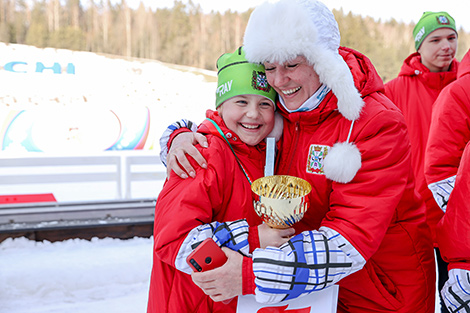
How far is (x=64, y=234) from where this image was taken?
3205 millimetres

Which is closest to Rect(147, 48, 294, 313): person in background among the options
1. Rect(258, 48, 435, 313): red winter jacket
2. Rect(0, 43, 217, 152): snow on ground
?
Rect(258, 48, 435, 313): red winter jacket

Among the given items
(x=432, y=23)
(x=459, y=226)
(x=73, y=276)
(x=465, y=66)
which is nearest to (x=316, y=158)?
(x=459, y=226)

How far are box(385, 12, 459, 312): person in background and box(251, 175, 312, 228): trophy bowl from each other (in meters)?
1.47

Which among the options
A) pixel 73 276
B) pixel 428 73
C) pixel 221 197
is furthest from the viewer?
pixel 73 276

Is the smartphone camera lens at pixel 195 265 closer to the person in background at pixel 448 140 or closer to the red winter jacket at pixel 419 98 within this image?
the person in background at pixel 448 140

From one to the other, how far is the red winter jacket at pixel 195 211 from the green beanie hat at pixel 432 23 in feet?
6.17

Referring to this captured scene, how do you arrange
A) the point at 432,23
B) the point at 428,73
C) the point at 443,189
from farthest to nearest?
the point at 432,23 < the point at 428,73 < the point at 443,189

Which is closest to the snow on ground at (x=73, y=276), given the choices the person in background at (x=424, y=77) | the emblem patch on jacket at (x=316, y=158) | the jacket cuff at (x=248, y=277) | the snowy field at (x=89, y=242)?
the snowy field at (x=89, y=242)

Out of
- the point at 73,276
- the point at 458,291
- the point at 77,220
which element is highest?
the point at 458,291

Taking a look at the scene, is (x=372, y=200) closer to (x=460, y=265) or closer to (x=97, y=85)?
(x=460, y=265)

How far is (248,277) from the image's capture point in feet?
3.25

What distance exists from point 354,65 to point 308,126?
233 mm

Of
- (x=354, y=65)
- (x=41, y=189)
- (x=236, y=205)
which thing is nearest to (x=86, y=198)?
(x=41, y=189)

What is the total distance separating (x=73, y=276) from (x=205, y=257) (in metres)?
2.16
